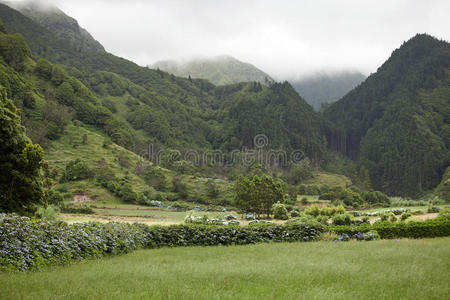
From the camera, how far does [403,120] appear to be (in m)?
135

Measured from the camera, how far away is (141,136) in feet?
435

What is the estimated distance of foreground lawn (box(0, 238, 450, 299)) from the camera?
5.80 metres

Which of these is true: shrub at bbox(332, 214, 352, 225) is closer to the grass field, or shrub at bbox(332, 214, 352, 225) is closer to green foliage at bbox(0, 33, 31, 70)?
the grass field

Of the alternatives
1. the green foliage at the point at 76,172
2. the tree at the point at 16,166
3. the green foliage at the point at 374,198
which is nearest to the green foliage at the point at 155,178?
the green foliage at the point at 76,172

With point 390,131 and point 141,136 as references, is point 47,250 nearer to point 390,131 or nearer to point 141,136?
point 141,136

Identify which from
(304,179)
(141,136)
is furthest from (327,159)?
(141,136)

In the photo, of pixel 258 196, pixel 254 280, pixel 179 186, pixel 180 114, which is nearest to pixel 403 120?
pixel 179 186

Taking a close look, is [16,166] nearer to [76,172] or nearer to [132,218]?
[132,218]

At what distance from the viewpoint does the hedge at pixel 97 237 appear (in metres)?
7.96

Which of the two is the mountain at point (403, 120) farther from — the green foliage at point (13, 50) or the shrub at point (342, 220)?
the green foliage at point (13, 50)

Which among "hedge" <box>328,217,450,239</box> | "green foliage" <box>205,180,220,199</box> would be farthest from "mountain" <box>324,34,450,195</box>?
"hedge" <box>328,217,450,239</box>

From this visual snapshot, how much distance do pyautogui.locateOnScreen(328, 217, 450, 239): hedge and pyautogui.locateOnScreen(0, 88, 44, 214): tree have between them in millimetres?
19248

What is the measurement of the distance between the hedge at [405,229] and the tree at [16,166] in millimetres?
19248

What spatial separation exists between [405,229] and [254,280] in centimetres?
1384
